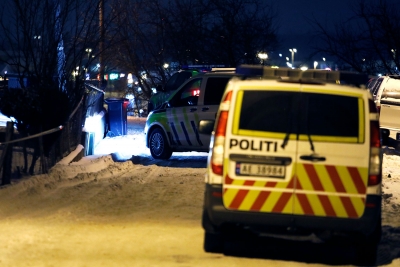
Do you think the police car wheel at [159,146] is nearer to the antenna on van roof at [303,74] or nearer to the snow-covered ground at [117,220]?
the snow-covered ground at [117,220]

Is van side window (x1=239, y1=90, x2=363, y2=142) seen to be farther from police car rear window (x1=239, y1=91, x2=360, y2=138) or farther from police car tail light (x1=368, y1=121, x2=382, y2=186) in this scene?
police car tail light (x1=368, y1=121, x2=382, y2=186)

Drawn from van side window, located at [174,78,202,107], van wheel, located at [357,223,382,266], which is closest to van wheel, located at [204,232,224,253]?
van wheel, located at [357,223,382,266]

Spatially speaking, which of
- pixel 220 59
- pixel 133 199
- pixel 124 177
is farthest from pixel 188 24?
pixel 133 199

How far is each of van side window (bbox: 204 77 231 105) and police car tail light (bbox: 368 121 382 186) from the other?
24.4 ft

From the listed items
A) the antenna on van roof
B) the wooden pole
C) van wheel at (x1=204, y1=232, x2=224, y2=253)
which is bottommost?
van wheel at (x1=204, y1=232, x2=224, y2=253)

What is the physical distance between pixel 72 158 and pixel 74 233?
597 centimetres

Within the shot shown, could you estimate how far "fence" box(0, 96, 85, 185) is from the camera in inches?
440

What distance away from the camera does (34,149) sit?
12.4 metres

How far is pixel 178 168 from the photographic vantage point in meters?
13.5

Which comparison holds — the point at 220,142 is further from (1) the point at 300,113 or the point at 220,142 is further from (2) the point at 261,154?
(1) the point at 300,113

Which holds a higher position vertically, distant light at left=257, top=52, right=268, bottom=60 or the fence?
distant light at left=257, top=52, right=268, bottom=60

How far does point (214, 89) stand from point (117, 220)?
18.9 ft

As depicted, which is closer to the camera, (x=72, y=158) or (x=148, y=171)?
(x=148, y=171)

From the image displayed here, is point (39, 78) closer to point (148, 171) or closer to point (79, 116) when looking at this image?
point (79, 116)
